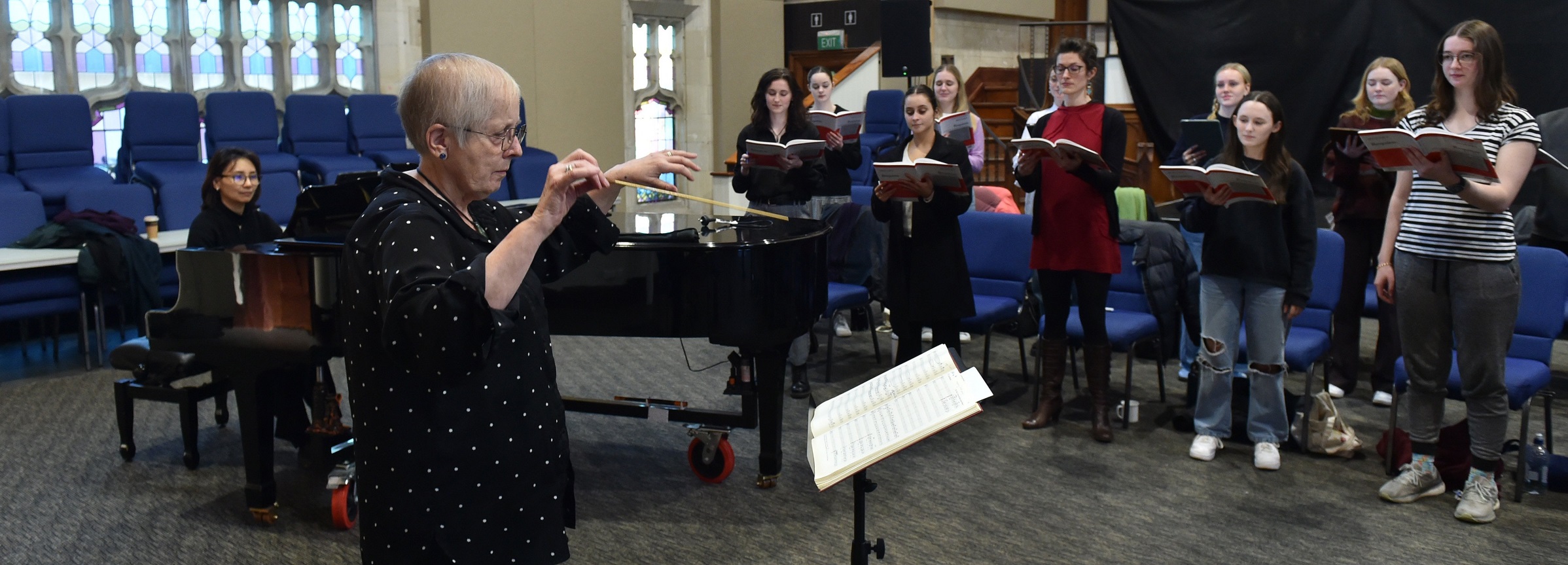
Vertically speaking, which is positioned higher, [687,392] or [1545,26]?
[1545,26]

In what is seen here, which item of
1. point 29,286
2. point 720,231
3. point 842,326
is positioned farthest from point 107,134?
point 720,231

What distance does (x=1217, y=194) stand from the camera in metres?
3.79

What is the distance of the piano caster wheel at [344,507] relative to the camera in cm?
353

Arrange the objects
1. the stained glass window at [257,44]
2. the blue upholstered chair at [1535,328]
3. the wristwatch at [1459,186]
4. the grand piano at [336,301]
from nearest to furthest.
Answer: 1. the wristwatch at [1459,186]
2. the grand piano at [336,301]
3. the blue upholstered chair at [1535,328]
4. the stained glass window at [257,44]

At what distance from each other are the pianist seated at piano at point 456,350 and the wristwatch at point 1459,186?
8.55 ft

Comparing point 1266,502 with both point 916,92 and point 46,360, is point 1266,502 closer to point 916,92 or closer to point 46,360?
point 916,92

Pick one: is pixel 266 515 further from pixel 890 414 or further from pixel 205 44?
pixel 205 44

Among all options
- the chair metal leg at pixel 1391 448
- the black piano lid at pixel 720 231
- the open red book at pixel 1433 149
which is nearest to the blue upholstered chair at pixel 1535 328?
the chair metal leg at pixel 1391 448

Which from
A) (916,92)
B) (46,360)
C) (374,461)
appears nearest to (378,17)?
(46,360)

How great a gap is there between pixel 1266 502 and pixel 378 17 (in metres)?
7.62

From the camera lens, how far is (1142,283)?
499 cm

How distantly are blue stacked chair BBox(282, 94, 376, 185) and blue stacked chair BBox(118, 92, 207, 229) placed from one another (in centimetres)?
59

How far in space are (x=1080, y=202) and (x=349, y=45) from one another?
22.2 feet

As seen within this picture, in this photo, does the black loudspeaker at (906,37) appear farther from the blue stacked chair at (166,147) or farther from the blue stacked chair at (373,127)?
the blue stacked chair at (166,147)
